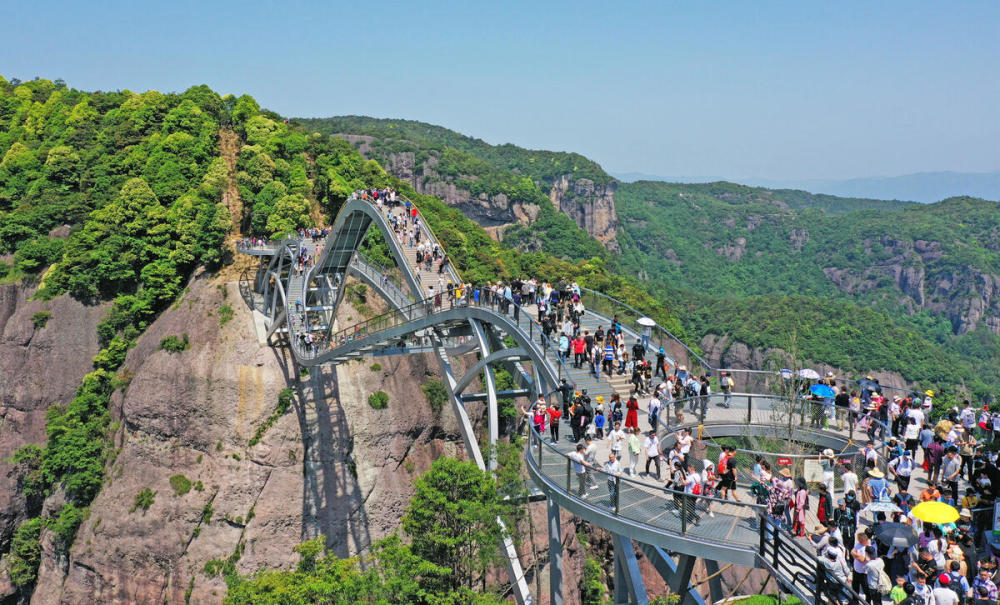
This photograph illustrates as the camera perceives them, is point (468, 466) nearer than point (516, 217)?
Yes

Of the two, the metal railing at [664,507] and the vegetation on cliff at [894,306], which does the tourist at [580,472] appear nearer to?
the metal railing at [664,507]

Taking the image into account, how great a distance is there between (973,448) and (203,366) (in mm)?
44011

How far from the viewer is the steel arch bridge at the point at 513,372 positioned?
536 inches

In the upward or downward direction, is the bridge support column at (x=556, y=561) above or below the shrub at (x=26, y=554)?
above

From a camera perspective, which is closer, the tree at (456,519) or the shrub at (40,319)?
the tree at (456,519)

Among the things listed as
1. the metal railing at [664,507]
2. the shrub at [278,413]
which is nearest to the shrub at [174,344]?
the shrub at [278,413]

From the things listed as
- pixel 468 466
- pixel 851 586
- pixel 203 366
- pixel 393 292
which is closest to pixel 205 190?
pixel 203 366

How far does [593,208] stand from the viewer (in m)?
192

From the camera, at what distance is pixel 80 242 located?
183 feet

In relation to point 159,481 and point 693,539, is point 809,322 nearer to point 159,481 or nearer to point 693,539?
point 159,481

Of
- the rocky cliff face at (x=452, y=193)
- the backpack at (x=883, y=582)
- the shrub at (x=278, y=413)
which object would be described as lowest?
the shrub at (x=278, y=413)

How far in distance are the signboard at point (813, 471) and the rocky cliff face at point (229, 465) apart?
1513 inches

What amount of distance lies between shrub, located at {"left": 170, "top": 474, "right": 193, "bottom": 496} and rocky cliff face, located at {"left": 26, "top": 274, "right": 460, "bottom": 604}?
6.6 inches

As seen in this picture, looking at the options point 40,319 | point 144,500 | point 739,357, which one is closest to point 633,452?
point 144,500
